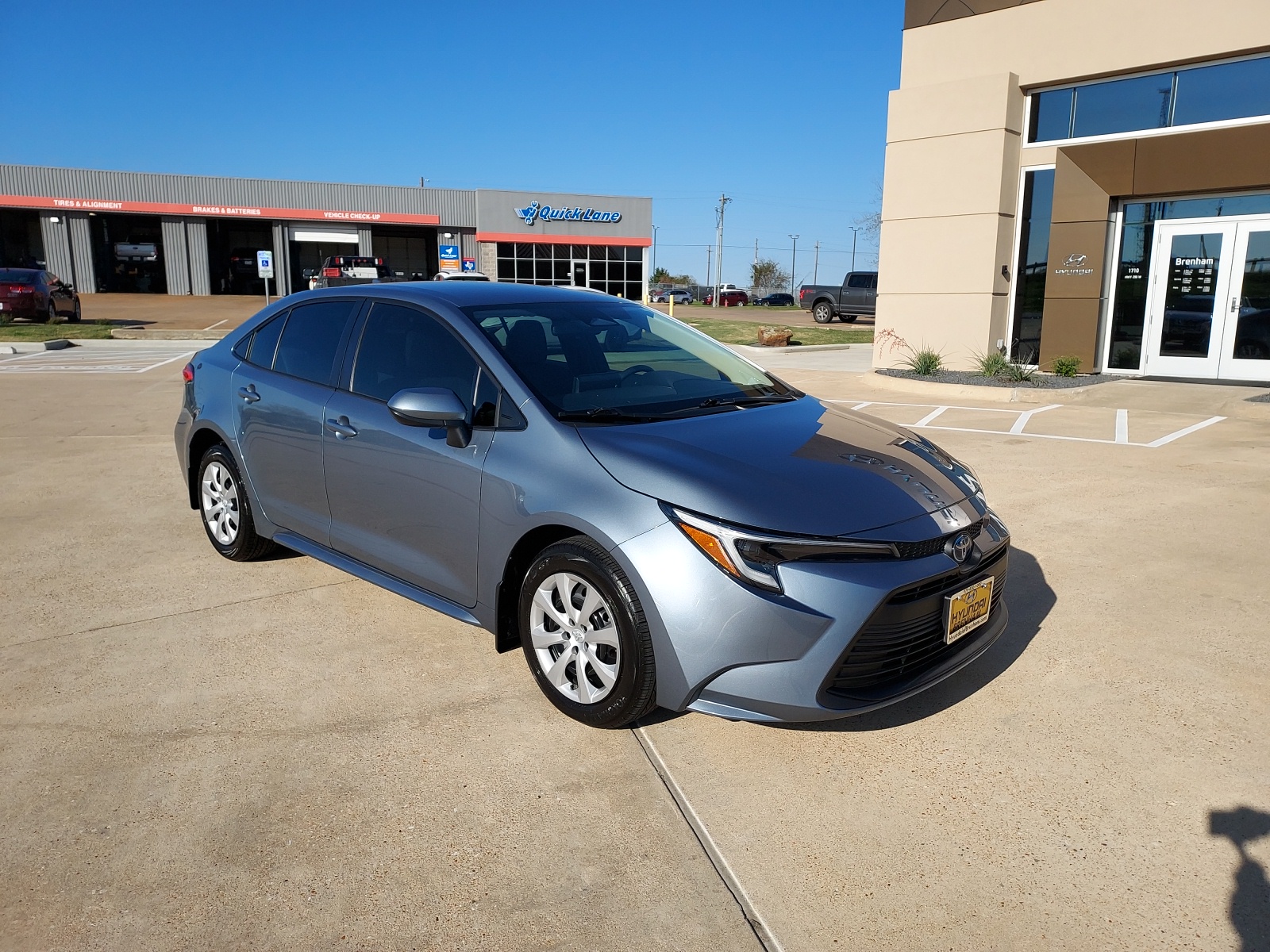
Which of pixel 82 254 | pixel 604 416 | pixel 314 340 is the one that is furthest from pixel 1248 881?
pixel 82 254

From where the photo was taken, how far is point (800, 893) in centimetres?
264

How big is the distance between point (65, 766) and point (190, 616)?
4.68ft

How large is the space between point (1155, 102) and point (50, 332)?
79.7 feet

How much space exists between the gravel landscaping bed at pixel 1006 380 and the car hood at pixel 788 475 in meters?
10.4

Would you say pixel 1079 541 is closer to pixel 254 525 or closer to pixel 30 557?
pixel 254 525

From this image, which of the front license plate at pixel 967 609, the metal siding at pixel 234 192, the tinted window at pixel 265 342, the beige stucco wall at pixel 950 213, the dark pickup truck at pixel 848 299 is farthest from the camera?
the metal siding at pixel 234 192

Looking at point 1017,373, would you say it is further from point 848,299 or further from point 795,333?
point 848,299

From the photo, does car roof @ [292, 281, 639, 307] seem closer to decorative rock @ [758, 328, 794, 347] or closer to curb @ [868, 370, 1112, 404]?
curb @ [868, 370, 1112, 404]

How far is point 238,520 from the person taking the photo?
529cm

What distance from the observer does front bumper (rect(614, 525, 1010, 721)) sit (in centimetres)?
301

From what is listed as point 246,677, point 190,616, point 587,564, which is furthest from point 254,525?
point 587,564

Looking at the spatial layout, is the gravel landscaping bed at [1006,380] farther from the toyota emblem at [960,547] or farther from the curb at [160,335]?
the curb at [160,335]

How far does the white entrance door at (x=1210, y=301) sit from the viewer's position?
13852 mm

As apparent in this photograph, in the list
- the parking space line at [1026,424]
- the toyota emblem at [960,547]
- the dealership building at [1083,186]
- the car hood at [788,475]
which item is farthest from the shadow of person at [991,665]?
the dealership building at [1083,186]
